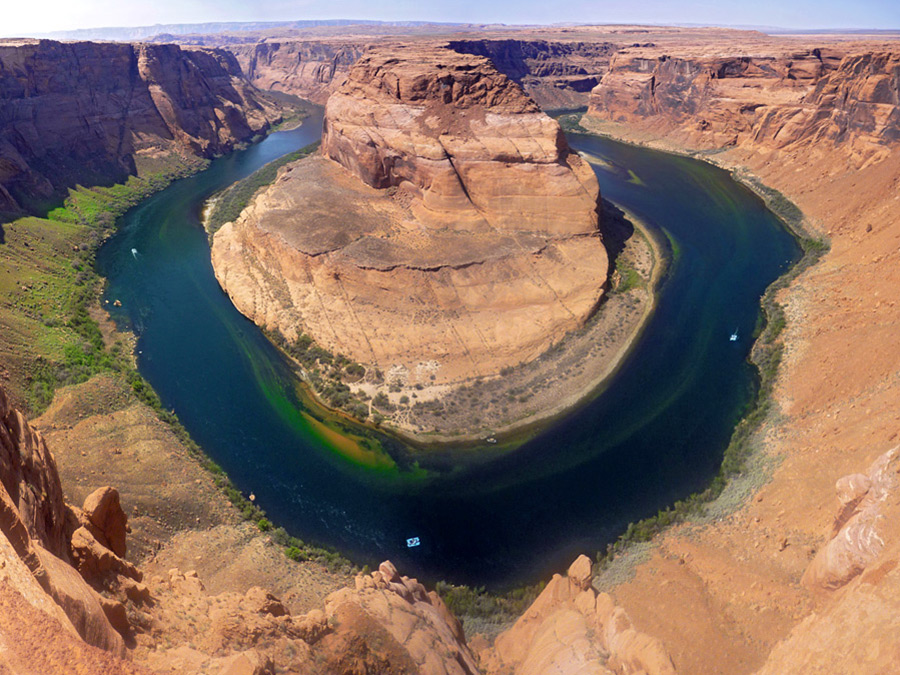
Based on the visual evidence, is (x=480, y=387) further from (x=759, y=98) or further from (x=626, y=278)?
(x=759, y=98)

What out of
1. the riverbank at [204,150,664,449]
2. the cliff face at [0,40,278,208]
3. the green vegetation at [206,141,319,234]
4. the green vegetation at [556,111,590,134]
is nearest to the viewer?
the riverbank at [204,150,664,449]

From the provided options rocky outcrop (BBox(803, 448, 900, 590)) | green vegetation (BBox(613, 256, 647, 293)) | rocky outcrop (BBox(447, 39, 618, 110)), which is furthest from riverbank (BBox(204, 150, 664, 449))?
rocky outcrop (BBox(447, 39, 618, 110))

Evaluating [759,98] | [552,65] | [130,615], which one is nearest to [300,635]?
[130,615]

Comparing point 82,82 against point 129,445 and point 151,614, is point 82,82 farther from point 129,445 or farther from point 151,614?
point 151,614

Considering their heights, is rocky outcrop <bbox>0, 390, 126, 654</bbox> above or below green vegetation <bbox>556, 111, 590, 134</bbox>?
below

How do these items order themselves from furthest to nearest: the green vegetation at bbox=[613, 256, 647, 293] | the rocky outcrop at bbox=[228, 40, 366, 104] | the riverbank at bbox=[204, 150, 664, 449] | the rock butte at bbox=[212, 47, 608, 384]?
the rocky outcrop at bbox=[228, 40, 366, 104], the green vegetation at bbox=[613, 256, 647, 293], the rock butte at bbox=[212, 47, 608, 384], the riverbank at bbox=[204, 150, 664, 449]

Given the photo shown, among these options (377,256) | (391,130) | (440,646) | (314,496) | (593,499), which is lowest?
(314,496)

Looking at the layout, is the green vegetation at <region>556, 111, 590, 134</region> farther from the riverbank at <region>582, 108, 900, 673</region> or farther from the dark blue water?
the riverbank at <region>582, 108, 900, 673</region>

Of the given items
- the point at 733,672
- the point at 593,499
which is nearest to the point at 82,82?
the point at 593,499
